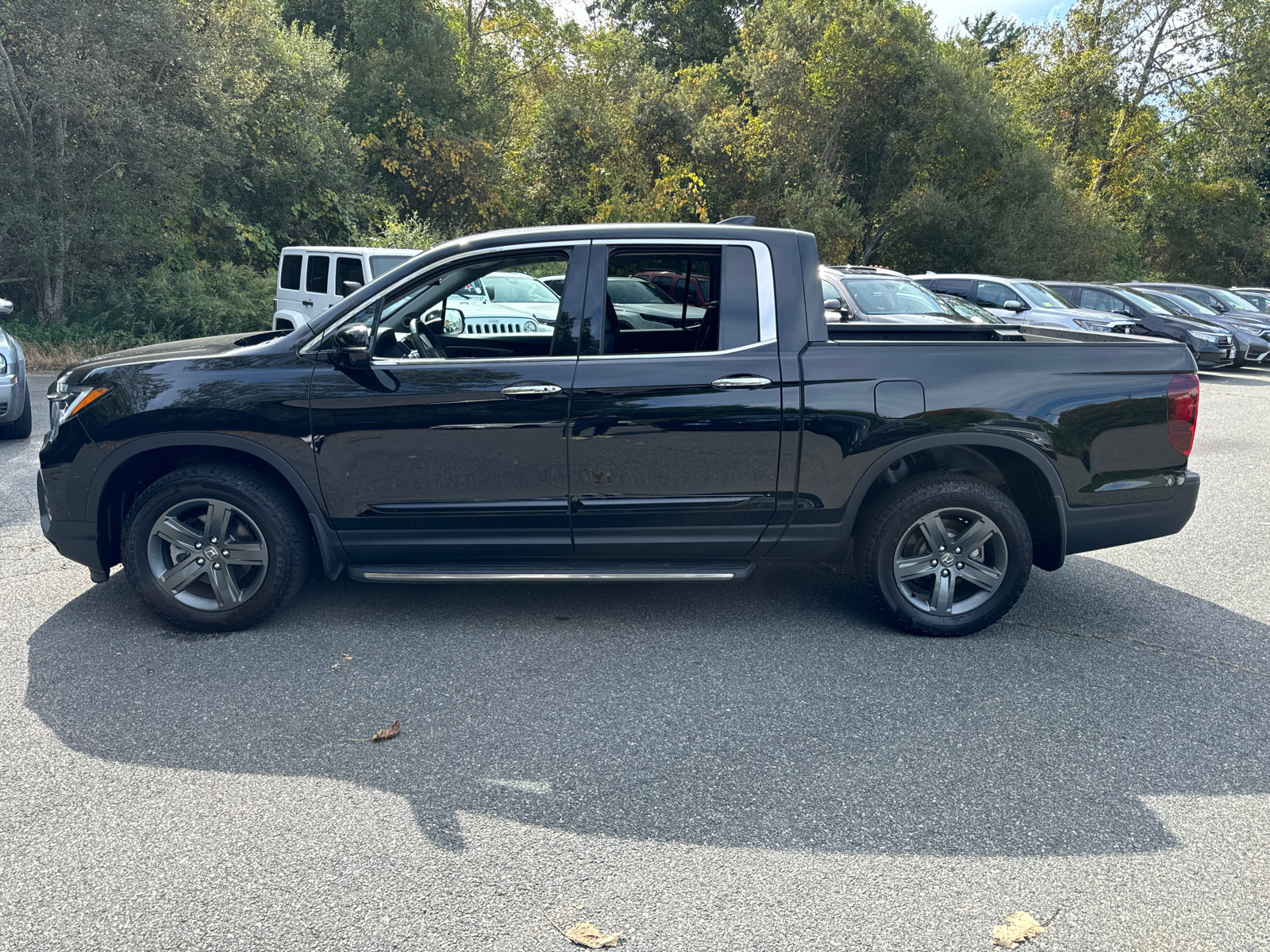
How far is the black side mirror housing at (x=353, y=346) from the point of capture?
13.8 ft

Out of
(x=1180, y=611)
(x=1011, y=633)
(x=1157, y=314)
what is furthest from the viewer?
(x=1157, y=314)

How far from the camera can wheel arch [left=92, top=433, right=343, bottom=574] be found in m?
4.36

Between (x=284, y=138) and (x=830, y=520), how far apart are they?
1939 centimetres

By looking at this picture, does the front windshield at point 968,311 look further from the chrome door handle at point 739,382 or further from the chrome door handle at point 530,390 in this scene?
the chrome door handle at point 530,390

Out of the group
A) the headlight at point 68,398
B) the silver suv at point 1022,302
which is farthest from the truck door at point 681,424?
the silver suv at point 1022,302

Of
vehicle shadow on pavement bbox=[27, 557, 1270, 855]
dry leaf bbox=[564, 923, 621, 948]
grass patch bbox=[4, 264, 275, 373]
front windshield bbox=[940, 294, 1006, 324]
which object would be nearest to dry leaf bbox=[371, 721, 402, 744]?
vehicle shadow on pavement bbox=[27, 557, 1270, 855]

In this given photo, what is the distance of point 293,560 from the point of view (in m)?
4.45

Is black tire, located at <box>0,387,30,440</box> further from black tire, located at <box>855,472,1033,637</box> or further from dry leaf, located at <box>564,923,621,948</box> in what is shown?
dry leaf, located at <box>564,923,621,948</box>

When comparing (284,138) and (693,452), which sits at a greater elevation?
(284,138)

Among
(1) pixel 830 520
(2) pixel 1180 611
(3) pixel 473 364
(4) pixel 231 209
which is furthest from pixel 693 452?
(4) pixel 231 209

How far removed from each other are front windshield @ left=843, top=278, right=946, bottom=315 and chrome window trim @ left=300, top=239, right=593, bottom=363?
7.14 metres

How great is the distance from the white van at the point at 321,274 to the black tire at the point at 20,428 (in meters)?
4.56

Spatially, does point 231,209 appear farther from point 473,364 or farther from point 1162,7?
point 1162,7

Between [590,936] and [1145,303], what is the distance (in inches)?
746
